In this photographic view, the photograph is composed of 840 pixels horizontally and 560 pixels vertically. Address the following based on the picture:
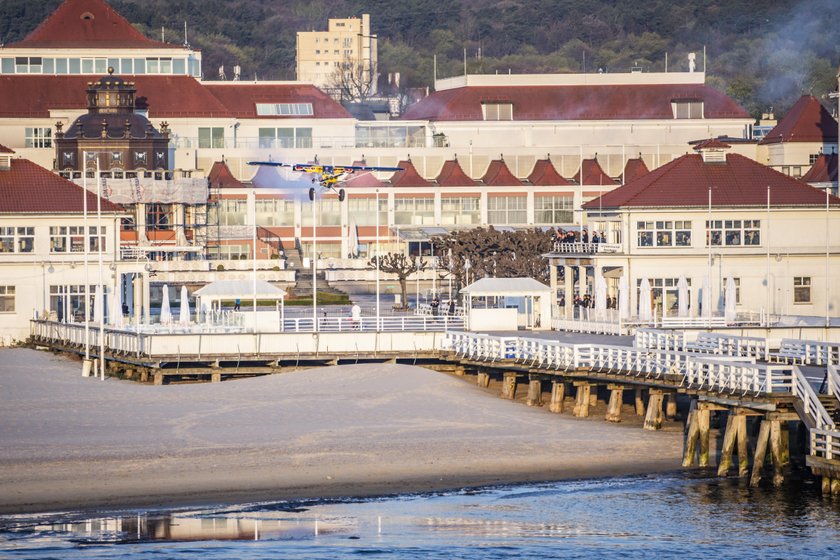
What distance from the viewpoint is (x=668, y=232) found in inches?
3686

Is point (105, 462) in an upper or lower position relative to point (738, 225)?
lower

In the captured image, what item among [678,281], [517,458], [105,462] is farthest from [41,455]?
[678,281]

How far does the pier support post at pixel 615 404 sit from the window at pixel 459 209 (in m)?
85.4

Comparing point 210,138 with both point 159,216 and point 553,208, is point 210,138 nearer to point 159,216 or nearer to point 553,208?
point 159,216

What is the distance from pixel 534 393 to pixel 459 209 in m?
81.9

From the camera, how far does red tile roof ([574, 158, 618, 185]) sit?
148 meters

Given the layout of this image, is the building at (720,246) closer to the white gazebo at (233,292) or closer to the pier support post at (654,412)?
the white gazebo at (233,292)

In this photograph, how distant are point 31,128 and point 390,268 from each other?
144ft

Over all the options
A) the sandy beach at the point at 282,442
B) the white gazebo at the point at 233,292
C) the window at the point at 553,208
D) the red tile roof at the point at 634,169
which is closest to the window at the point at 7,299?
the white gazebo at the point at 233,292

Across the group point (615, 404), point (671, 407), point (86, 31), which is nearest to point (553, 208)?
point (86, 31)

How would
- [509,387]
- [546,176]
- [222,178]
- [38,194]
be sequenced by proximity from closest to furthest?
[509,387]
[38,194]
[222,178]
[546,176]

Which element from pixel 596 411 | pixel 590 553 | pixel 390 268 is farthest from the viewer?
pixel 390 268

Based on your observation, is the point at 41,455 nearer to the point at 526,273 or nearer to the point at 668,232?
the point at 668,232

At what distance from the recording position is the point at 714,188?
94.8m
